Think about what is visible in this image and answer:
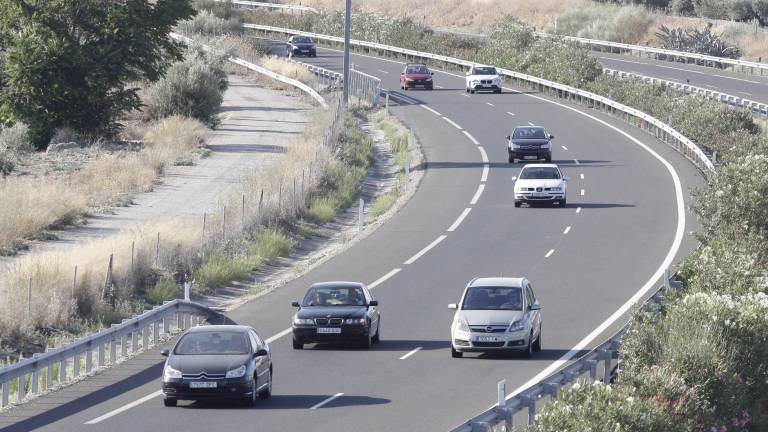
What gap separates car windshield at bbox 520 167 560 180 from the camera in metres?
47.5

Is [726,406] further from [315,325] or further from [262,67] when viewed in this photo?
[262,67]

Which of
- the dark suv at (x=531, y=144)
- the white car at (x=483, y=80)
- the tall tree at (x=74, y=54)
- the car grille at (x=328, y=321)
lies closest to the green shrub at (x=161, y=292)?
the car grille at (x=328, y=321)

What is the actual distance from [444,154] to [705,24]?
191 feet

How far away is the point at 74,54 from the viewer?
55938 mm

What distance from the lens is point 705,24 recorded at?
111875 mm

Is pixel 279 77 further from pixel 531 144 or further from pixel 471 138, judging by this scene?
pixel 531 144

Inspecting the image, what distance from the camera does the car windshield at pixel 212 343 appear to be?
22.2m

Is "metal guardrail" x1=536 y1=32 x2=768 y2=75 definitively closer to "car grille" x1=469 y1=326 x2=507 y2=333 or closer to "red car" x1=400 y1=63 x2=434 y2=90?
"red car" x1=400 y1=63 x2=434 y2=90

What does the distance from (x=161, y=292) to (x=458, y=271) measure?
819 centimetres

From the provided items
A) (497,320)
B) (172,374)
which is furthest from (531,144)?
(172,374)

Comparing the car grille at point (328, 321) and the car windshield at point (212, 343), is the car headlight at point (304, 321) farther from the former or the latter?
the car windshield at point (212, 343)

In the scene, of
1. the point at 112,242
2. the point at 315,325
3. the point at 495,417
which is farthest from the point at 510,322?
the point at 112,242

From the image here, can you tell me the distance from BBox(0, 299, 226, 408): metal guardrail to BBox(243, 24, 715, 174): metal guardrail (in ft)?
72.5

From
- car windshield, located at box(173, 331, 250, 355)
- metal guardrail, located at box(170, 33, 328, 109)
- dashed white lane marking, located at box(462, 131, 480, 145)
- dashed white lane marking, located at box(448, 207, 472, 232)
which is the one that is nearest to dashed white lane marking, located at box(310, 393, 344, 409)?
car windshield, located at box(173, 331, 250, 355)
